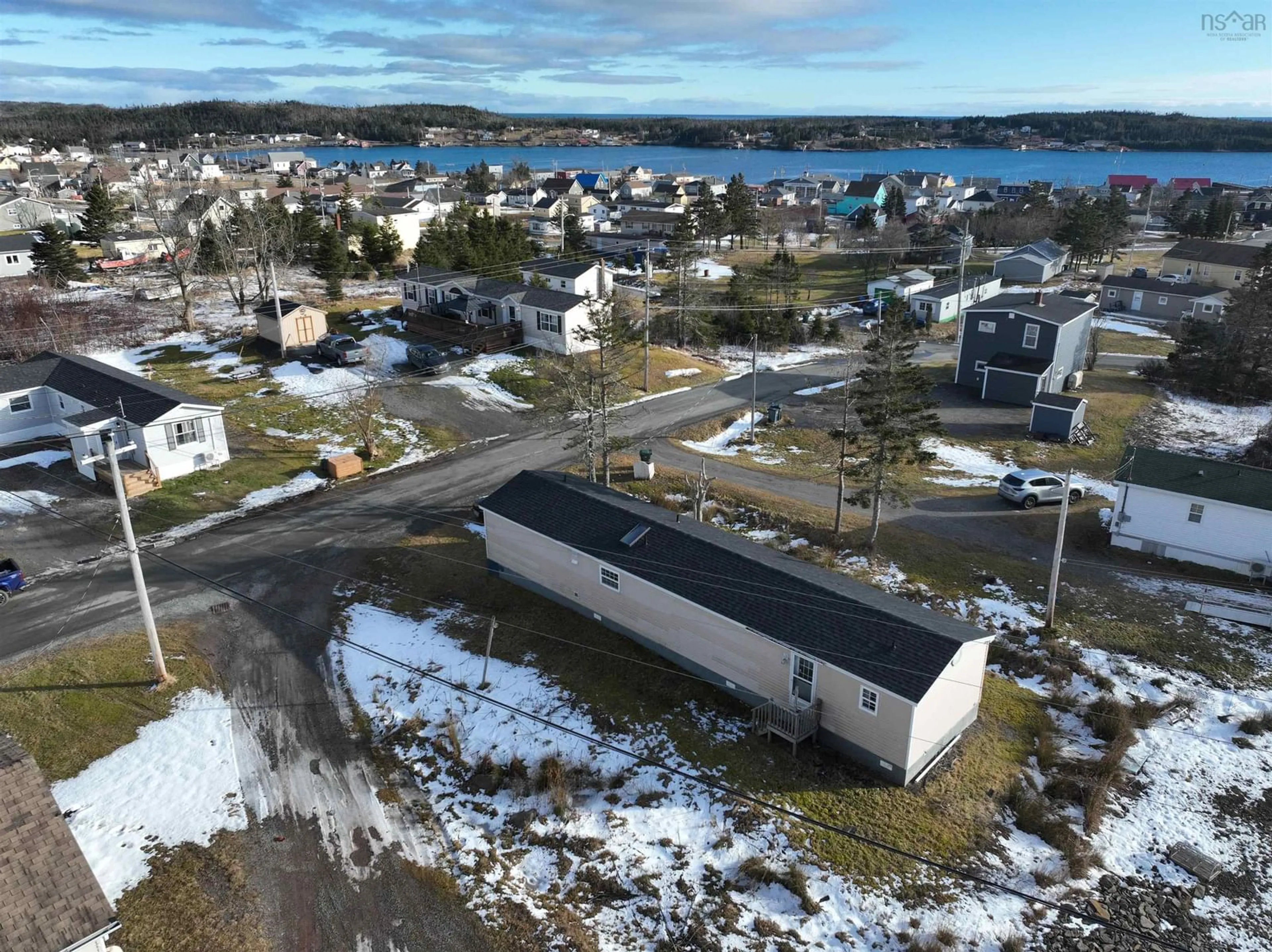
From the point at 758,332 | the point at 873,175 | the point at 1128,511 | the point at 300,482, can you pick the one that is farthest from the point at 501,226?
the point at 873,175

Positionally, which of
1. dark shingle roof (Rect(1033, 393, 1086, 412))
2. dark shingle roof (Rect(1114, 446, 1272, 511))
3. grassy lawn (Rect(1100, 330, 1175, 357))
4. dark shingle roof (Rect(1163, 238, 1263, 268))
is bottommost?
grassy lawn (Rect(1100, 330, 1175, 357))

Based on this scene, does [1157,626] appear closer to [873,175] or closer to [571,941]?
[571,941]

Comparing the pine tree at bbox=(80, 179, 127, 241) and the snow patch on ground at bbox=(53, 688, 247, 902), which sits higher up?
the pine tree at bbox=(80, 179, 127, 241)

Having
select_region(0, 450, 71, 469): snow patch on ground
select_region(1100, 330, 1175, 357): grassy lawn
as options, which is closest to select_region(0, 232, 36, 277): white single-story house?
select_region(0, 450, 71, 469): snow patch on ground

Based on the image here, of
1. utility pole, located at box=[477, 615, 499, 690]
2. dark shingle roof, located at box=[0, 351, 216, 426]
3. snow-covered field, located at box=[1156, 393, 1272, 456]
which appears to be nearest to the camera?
utility pole, located at box=[477, 615, 499, 690]

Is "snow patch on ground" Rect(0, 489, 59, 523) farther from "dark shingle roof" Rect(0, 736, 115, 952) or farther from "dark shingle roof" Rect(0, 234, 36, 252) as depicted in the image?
"dark shingle roof" Rect(0, 234, 36, 252)

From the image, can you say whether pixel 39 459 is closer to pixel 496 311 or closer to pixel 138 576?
pixel 138 576
